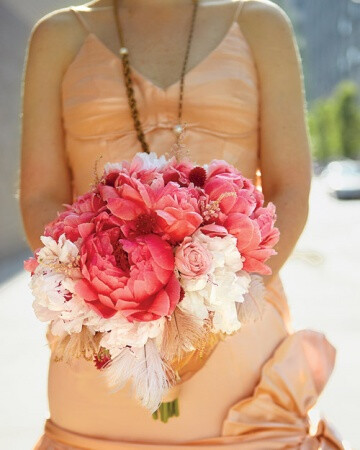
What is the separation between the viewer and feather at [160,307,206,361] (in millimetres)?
1337

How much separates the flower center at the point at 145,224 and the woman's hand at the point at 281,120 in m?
0.61

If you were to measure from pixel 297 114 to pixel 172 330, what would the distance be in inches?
33.7

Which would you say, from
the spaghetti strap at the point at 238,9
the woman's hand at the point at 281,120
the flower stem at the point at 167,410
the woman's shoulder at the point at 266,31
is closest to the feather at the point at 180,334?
the flower stem at the point at 167,410

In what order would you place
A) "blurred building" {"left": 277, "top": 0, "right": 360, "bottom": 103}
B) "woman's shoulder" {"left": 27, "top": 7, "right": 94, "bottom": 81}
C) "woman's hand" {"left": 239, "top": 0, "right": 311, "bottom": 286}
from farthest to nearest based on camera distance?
"blurred building" {"left": 277, "top": 0, "right": 360, "bottom": 103}, "woman's shoulder" {"left": 27, "top": 7, "right": 94, "bottom": 81}, "woman's hand" {"left": 239, "top": 0, "right": 311, "bottom": 286}

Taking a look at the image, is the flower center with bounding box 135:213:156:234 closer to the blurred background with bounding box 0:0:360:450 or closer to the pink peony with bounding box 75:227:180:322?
the pink peony with bounding box 75:227:180:322

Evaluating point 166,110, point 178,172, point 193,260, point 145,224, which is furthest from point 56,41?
point 193,260

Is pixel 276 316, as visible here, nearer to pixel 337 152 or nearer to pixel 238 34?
pixel 238 34

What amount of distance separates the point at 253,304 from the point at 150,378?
0.26 metres

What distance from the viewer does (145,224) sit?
53.1 inches

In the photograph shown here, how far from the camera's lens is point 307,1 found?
8862cm

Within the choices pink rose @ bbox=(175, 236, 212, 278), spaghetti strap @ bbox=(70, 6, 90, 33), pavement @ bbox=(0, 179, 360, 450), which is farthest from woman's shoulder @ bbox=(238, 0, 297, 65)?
pavement @ bbox=(0, 179, 360, 450)

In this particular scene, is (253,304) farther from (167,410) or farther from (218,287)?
(167,410)

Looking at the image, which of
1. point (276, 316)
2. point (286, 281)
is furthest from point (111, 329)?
point (286, 281)

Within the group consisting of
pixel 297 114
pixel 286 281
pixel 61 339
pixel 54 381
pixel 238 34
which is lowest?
pixel 286 281
